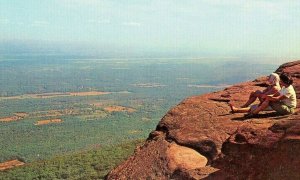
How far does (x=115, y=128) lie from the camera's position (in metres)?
177

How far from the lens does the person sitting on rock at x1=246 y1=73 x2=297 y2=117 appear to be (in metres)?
15.8

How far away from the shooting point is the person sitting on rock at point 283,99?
15766 mm

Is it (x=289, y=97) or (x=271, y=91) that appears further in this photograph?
(x=271, y=91)

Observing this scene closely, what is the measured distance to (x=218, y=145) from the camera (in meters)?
15.8

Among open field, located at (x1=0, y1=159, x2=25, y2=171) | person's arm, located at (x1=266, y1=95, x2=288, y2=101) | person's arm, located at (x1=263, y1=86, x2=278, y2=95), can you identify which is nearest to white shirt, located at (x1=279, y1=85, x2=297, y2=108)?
person's arm, located at (x1=266, y1=95, x2=288, y2=101)

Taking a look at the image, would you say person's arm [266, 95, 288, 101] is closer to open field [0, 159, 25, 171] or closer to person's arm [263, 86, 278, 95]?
person's arm [263, 86, 278, 95]

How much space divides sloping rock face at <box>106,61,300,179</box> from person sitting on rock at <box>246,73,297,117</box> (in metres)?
0.35

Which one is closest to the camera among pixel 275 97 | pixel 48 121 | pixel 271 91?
pixel 275 97

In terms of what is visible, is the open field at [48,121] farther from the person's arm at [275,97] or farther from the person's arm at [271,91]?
the person's arm at [275,97]

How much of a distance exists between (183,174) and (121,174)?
9.17 feet

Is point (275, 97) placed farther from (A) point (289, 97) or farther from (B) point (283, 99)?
(A) point (289, 97)

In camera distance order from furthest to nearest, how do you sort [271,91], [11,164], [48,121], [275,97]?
[48,121]
[11,164]
[271,91]
[275,97]

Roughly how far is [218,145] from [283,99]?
9.07ft

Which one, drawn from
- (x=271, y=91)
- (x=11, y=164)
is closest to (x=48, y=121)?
(x=11, y=164)
